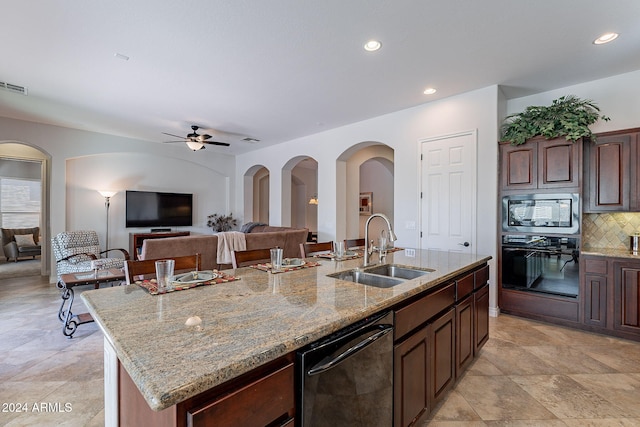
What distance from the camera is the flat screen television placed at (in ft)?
21.5

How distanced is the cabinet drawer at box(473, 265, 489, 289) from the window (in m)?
10.3

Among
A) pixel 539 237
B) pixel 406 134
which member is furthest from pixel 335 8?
pixel 539 237

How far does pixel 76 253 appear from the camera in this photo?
206 inches

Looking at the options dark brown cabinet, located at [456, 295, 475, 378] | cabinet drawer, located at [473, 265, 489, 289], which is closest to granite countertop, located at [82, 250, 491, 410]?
dark brown cabinet, located at [456, 295, 475, 378]

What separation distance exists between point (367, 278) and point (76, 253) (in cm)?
560

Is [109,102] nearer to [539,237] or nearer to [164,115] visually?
[164,115]

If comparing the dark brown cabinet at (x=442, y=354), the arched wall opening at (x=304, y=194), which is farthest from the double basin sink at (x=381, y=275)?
the arched wall opening at (x=304, y=194)

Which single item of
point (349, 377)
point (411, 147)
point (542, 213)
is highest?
point (411, 147)

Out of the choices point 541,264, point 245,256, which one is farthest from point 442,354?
point 541,264

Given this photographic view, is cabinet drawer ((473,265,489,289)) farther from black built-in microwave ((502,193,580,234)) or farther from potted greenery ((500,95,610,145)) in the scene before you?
potted greenery ((500,95,610,145))

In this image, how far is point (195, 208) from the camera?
24.9 feet

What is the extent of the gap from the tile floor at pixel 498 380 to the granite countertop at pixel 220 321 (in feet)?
3.32

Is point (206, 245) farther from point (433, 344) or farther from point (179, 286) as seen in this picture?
point (433, 344)

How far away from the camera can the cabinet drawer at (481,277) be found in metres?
2.33
